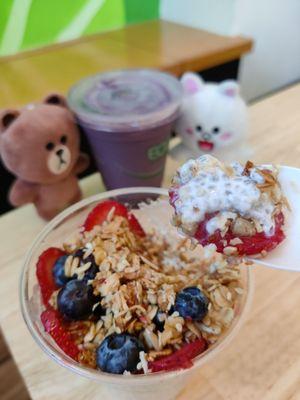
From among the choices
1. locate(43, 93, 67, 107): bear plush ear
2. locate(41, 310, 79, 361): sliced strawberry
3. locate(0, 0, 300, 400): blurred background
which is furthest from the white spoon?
locate(0, 0, 300, 400): blurred background

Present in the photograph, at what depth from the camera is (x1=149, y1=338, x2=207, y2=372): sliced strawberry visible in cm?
42

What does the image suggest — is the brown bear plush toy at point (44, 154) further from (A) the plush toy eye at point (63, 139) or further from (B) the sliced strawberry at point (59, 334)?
(B) the sliced strawberry at point (59, 334)

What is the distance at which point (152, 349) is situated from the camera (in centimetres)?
46

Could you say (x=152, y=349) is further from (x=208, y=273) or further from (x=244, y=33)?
(x=244, y=33)

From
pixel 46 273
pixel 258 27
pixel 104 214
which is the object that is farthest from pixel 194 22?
pixel 46 273

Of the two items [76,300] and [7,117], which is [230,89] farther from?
[76,300]

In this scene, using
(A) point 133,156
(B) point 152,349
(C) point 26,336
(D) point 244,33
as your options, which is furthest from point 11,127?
(D) point 244,33

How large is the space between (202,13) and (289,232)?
134 centimetres

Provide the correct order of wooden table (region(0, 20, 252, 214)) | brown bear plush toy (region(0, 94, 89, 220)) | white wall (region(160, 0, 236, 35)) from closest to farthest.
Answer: brown bear plush toy (region(0, 94, 89, 220)) → wooden table (region(0, 20, 252, 214)) → white wall (region(160, 0, 236, 35))

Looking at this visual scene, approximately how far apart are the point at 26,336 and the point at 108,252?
179mm

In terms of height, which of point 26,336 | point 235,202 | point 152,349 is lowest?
point 26,336

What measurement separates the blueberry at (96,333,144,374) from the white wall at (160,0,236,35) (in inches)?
52.7

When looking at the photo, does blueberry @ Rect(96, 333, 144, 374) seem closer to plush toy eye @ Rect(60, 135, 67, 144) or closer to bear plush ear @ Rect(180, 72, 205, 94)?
plush toy eye @ Rect(60, 135, 67, 144)

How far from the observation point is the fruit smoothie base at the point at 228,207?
0.41 meters
